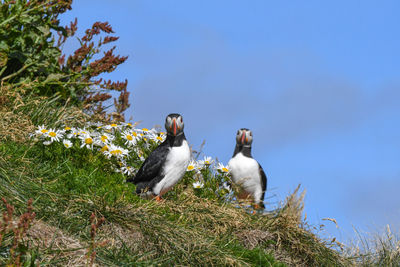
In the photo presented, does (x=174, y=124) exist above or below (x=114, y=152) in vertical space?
above

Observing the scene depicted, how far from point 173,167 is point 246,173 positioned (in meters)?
1.93

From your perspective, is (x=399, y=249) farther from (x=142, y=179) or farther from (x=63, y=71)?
(x=63, y=71)

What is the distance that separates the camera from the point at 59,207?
18.1ft

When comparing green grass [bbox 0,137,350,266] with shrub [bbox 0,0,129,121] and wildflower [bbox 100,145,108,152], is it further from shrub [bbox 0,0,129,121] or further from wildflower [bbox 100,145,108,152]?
shrub [bbox 0,0,129,121]

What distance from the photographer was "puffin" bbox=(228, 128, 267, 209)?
8711 mm

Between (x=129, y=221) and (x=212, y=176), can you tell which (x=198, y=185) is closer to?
(x=212, y=176)

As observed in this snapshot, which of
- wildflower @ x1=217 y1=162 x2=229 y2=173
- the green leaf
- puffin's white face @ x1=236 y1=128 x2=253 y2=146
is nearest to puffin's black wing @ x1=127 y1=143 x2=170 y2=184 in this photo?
wildflower @ x1=217 y1=162 x2=229 y2=173

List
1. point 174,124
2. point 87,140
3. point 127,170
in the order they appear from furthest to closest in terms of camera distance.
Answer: point 127,170, point 87,140, point 174,124

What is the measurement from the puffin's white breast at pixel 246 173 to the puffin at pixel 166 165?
64.0 inches

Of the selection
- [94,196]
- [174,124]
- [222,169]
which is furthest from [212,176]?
[94,196]

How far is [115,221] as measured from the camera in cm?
550

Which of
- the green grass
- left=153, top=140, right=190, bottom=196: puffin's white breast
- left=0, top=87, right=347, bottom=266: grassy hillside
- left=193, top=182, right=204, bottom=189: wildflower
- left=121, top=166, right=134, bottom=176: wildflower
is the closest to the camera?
left=0, top=87, right=347, bottom=266: grassy hillside

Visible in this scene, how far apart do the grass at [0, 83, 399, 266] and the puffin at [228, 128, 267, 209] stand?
1.96ft

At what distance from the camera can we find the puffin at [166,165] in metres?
7.10
